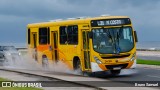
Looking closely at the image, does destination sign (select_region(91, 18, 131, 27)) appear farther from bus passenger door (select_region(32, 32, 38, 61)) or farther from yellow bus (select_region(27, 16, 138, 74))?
bus passenger door (select_region(32, 32, 38, 61))

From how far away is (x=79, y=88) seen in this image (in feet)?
61.9

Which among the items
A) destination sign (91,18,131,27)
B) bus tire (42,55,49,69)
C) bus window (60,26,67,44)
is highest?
destination sign (91,18,131,27)

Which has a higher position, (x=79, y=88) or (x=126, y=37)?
(x=126, y=37)

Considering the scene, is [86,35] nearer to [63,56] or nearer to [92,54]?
[92,54]

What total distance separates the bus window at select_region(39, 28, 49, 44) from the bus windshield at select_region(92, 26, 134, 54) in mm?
6450

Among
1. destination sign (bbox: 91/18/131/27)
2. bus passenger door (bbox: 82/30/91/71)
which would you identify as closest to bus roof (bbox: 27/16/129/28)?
destination sign (bbox: 91/18/131/27)

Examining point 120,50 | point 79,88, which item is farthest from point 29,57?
point 79,88

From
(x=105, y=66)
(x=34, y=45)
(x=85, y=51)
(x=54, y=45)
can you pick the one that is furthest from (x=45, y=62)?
(x=105, y=66)

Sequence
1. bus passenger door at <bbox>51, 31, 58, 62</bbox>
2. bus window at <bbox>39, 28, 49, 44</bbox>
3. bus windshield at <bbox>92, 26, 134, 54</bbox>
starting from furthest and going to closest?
bus window at <bbox>39, 28, 49, 44</bbox>, bus passenger door at <bbox>51, 31, 58, 62</bbox>, bus windshield at <bbox>92, 26, 134, 54</bbox>

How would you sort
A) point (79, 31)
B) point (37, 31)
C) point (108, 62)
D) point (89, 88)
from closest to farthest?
1. point (89, 88)
2. point (108, 62)
3. point (79, 31)
4. point (37, 31)

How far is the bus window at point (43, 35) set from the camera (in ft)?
→ 101

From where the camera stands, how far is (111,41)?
24.6 metres

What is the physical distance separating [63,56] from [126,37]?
4763mm

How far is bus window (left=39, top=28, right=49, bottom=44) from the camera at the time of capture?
30663mm
